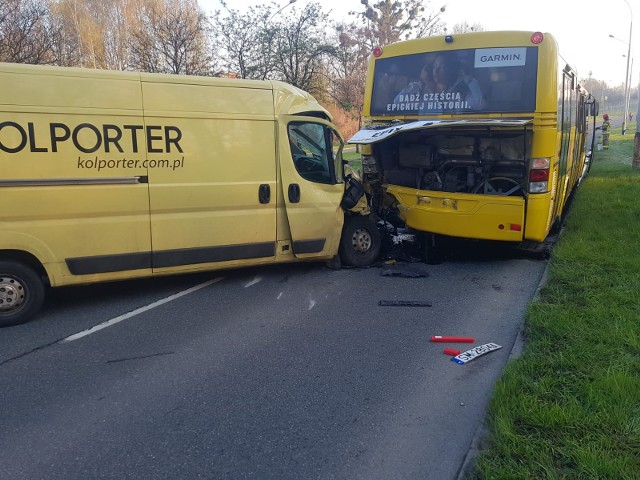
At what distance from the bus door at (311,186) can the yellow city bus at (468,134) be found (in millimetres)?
547

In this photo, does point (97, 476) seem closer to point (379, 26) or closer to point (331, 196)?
point (331, 196)

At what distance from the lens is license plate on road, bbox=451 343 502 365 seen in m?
4.57

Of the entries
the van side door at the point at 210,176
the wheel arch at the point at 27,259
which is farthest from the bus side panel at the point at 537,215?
the wheel arch at the point at 27,259

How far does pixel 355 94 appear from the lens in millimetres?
30797

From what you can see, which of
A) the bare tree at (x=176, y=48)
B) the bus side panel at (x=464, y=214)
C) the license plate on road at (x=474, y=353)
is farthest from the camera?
the bare tree at (x=176, y=48)

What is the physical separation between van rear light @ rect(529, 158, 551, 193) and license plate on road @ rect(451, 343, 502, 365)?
3.16 meters

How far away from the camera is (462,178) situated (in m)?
8.18

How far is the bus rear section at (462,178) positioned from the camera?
7.29 m

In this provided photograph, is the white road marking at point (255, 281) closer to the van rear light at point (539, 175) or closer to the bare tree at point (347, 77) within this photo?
the van rear light at point (539, 175)

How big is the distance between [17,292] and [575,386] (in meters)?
5.11

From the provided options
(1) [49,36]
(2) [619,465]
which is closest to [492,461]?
(2) [619,465]

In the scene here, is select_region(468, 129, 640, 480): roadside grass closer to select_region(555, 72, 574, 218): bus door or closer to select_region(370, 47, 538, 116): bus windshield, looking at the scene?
select_region(555, 72, 574, 218): bus door

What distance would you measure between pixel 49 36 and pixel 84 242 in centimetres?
1806

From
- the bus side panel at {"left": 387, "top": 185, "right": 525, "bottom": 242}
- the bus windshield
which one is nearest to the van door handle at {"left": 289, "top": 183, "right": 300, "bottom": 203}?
the bus side panel at {"left": 387, "top": 185, "right": 525, "bottom": 242}
